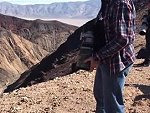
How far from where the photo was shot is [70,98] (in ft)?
21.8

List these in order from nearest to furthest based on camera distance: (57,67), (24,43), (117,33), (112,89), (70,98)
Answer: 1. (117,33)
2. (112,89)
3. (70,98)
4. (57,67)
5. (24,43)

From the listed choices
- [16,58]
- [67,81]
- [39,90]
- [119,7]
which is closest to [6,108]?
[39,90]

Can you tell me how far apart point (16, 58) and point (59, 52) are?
23.9 meters

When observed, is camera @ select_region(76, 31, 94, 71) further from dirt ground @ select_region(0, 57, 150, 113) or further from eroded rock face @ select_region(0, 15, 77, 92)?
eroded rock face @ select_region(0, 15, 77, 92)

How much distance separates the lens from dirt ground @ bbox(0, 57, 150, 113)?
618 centimetres

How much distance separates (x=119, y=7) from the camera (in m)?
3.26

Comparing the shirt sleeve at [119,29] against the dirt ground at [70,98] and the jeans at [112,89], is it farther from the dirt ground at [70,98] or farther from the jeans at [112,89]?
the dirt ground at [70,98]

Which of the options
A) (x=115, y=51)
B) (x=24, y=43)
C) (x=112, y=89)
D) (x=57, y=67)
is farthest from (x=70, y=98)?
(x=24, y=43)

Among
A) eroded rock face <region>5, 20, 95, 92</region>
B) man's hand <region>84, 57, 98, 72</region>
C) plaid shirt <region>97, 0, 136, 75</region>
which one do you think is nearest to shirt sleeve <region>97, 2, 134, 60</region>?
plaid shirt <region>97, 0, 136, 75</region>

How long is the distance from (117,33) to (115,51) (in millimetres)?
139

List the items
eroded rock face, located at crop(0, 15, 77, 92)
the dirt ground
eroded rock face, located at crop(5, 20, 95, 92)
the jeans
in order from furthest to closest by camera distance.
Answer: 1. eroded rock face, located at crop(0, 15, 77, 92)
2. eroded rock face, located at crop(5, 20, 95, 92)
3. the dirt ground
4. the jeans

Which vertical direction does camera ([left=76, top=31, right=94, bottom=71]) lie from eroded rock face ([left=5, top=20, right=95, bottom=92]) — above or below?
above

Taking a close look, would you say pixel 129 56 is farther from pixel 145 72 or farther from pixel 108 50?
pixel 145 72

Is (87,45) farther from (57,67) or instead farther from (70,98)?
(57,67)
